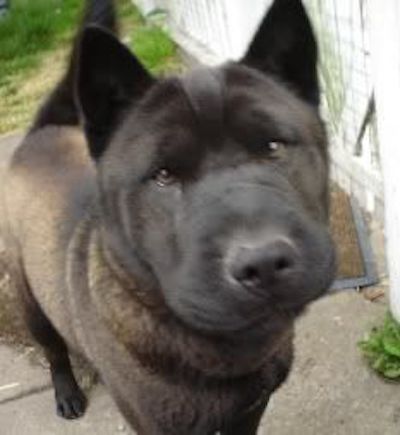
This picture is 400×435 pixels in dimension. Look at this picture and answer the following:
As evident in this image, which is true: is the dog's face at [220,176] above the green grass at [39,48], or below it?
above

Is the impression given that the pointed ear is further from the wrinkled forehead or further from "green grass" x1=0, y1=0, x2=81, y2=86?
"green grass" x1=0, y1=0, x2=81, y2=86

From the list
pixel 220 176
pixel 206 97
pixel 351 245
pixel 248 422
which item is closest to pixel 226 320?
pixel 220 176

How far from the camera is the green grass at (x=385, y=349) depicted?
145 inches

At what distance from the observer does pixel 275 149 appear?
244 centimetres

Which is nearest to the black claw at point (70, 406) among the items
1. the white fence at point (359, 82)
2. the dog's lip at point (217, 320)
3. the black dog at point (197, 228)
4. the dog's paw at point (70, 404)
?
the dog's paw at point (70, 404)

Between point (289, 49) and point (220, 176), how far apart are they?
1.71ft

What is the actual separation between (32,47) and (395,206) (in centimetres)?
579

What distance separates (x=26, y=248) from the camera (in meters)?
3.46

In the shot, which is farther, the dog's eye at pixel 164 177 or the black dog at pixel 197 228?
the dog's eye at pixel 164 177

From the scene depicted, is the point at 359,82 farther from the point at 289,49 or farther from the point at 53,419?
the point at 53,419

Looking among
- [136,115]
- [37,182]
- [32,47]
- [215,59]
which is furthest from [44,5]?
[136,115]

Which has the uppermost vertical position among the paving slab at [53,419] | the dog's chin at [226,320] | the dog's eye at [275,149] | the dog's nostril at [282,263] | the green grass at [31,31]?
the dog's eye at [275,149]

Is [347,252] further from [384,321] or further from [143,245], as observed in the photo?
[143,245]

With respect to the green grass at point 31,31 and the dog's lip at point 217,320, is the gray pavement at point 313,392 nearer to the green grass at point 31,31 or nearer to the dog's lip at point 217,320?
the dog's lip at point 217,320
